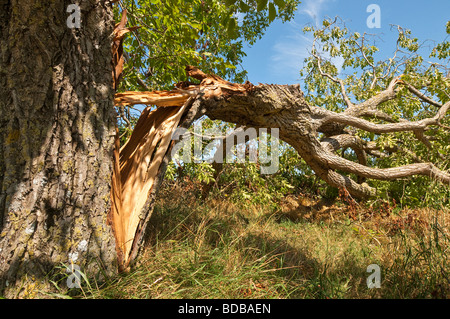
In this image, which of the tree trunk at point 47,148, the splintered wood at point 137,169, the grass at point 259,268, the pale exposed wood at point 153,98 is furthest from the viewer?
the pale exposed wood at point 153,98

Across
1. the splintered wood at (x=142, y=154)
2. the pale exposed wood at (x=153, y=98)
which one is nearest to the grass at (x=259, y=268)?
the splintered wood at (x=142, y=154)

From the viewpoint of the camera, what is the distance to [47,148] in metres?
2.33

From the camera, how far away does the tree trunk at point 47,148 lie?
2238 mm

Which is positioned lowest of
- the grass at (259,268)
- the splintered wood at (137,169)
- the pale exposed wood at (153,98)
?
the grass at (259,268)

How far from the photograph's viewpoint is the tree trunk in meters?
2.24

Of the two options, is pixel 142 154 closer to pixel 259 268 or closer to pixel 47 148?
pixel 47 148

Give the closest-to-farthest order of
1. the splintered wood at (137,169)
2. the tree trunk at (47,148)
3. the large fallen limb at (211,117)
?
the tree trunk at (47,148) → the splintered wood at (137,169) → the large fallen limb at (211,117)

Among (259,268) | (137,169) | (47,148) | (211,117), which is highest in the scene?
(211,117)

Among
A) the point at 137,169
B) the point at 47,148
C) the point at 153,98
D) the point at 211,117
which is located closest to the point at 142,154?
the point at 137,169

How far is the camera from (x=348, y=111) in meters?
7.20

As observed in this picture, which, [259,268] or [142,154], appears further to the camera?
[142,154]

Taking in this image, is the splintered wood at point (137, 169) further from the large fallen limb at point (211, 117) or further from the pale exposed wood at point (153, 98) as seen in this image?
the pale exposed wood at point (153, 98)

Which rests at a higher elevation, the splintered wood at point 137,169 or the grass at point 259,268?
the splintered wood at point 137,169
